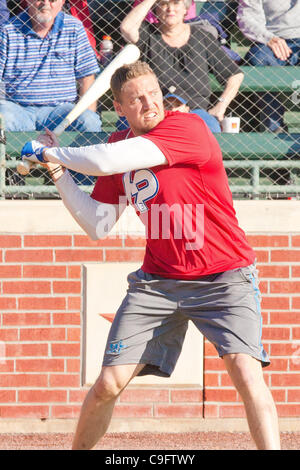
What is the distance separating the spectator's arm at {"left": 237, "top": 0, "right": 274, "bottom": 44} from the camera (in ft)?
19.6

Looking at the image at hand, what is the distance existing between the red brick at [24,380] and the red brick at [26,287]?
0.53 meters

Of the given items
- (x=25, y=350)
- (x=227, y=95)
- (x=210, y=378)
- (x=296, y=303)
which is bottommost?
(x=210, y=378)

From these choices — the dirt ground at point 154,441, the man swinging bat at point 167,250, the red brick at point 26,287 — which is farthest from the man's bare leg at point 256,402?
the red brick at point 26,287

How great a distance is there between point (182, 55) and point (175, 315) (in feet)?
9.10

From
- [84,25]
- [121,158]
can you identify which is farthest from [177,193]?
[84,25]

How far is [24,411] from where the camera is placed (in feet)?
16.5

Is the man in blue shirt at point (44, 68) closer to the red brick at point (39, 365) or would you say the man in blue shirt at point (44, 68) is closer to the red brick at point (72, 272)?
the red brick at point (72, 272)

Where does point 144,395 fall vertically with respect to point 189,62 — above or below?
below

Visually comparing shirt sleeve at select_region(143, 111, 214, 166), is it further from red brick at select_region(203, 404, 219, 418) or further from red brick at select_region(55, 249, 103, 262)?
red brick at select_region(203, 404, 219, 418)

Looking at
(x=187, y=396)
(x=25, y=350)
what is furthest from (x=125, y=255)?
(x=187, y=396)

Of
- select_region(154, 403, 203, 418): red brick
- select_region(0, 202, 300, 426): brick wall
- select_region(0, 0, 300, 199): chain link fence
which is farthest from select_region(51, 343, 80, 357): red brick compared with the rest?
select_region(0, 0, 300, 199): chain link fence

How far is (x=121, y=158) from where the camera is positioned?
324 centimetres

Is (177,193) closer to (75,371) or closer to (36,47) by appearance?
(75,371)

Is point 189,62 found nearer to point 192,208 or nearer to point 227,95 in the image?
point 227,95
